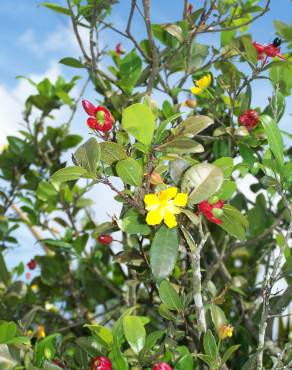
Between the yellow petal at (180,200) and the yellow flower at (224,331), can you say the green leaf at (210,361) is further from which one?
the yellow petal at (180,200)

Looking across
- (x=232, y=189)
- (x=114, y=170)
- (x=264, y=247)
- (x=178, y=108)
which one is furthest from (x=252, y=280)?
(x=114, y=170)

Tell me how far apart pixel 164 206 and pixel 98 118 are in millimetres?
222

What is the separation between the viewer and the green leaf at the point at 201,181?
46.5 inches

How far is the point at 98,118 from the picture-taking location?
1.23 meters

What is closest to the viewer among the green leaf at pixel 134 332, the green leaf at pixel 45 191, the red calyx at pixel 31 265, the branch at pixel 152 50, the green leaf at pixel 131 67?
the green leaf at pixel 134 332

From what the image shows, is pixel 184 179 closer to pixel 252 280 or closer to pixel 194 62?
pixel 194 62

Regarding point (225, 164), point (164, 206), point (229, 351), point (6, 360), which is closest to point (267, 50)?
point (225, 164)

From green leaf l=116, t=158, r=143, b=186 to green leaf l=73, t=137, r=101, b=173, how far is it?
4cm

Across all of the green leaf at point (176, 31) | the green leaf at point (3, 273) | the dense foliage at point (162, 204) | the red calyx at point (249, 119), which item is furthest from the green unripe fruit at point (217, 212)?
the green leaf at point (3, 273)

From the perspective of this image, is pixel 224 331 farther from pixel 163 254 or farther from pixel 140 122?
pixel 140 122

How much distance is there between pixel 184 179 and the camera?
47.6 inches

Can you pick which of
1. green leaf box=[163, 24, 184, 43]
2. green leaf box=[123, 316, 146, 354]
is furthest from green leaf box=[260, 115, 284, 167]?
green leaf box=[163, 24, 184, 43]

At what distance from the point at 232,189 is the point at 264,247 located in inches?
43.1

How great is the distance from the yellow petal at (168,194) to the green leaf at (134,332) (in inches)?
A: 12.1
